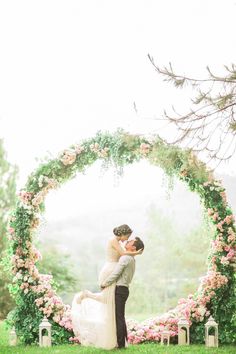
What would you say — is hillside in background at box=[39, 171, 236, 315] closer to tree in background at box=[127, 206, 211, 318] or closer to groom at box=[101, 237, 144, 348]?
tree in background at box=[127, 206, 211, 318]

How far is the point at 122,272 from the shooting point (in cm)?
762

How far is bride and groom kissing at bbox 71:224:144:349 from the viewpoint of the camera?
300 inches

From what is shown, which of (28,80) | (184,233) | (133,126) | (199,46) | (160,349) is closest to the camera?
(133,126)

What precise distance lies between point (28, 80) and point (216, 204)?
9089mm

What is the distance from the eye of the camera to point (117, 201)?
1969cm

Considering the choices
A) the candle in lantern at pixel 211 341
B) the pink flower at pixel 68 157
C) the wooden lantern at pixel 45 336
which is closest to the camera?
the candle in lantern at pixel 211 341

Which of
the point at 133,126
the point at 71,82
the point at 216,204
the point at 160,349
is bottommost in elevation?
the point at 160,349

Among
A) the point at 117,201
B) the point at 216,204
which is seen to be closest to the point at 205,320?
the point at 216,204

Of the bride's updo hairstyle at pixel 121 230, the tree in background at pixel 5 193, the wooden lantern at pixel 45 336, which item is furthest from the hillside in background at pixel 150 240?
the bride's updo hairstyle at pixel 121 230

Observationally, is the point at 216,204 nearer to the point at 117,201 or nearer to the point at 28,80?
the point at 28,80

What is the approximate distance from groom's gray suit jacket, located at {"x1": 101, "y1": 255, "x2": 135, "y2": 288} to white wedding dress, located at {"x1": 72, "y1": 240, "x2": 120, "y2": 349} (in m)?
0.09

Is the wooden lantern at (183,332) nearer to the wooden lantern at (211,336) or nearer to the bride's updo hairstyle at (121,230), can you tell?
the wooden lantern at (211,336)

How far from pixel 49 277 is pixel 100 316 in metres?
1.35

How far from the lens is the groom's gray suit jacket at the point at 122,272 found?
759cm
